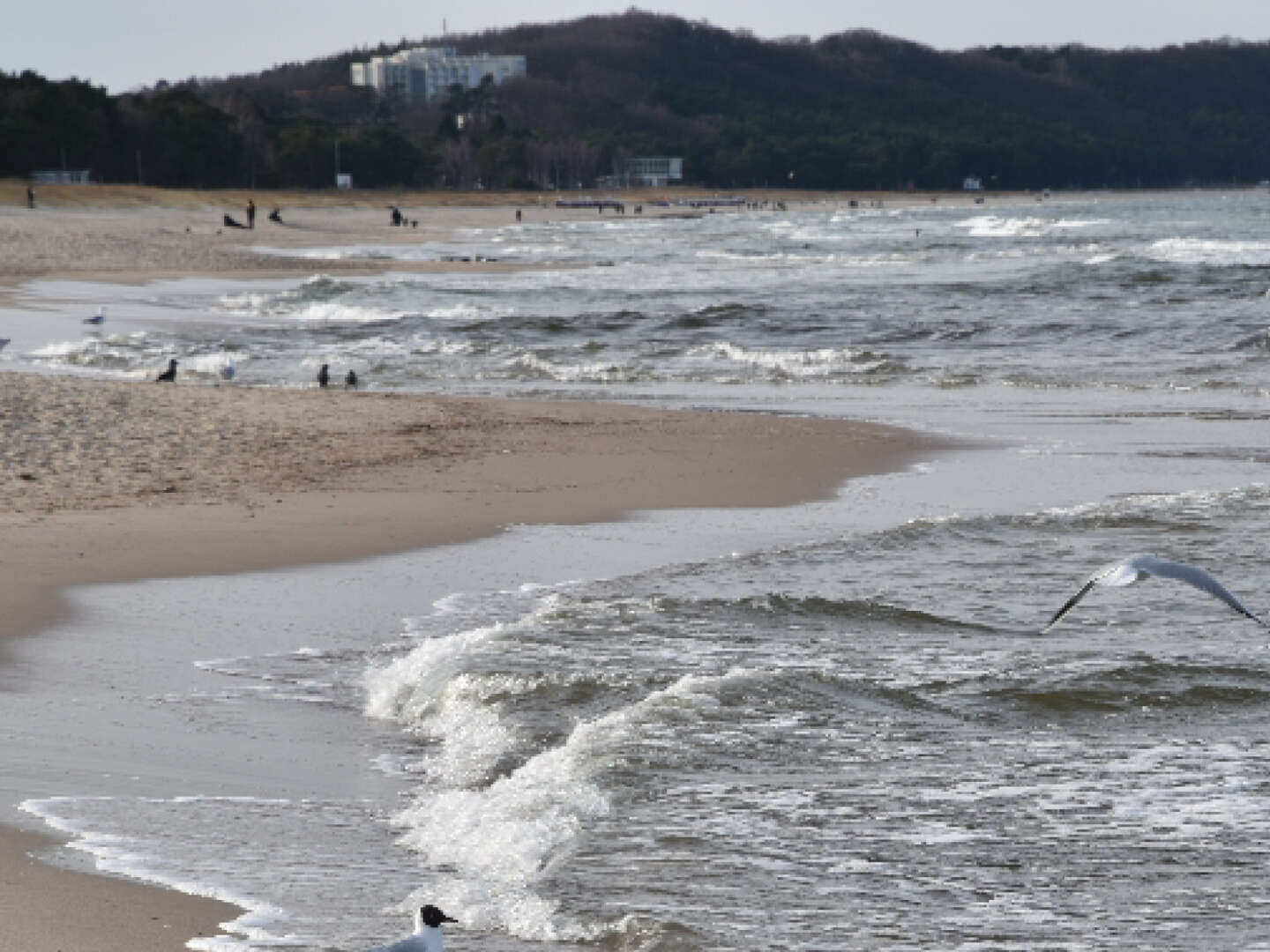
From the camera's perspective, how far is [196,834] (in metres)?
4.65

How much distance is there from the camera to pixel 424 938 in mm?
3584

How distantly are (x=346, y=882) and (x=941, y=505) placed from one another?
6.56 meters

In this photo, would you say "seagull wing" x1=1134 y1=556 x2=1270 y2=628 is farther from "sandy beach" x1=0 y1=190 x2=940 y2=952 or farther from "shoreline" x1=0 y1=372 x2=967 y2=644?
"shoreline" x1=0 y1=372 x2=967 y2=644

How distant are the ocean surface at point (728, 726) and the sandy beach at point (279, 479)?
9.7 inches

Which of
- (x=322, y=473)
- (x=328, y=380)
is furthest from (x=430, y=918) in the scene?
(x=328, y=380)

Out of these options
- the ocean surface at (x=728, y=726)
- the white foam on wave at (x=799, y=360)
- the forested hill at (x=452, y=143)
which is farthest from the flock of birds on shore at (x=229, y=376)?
the forested hill at (x=452, y=143)

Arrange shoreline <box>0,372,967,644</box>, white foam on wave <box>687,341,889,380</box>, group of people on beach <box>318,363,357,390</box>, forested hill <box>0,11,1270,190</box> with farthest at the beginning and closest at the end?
forested hill <box>0,11,1270,190</box>
white foam on wave <box>687,341,889,380</box>
group of people on beach <box>318,363,357,390</box>
shoreline <box>0,372,967,644</box>

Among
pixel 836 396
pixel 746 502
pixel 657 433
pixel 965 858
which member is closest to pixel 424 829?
pixel 965 858

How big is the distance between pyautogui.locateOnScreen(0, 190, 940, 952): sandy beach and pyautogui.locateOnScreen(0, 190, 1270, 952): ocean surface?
0.81ft

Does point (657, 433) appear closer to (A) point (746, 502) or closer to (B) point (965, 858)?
(A) point (746, 502)

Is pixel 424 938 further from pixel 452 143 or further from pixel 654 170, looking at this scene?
pixel 654 170

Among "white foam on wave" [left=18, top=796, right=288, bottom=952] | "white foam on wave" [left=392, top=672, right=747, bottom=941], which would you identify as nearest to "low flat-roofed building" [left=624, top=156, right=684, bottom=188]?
"white foam on wave" [left=392, top=672, right=747, bottom=941]

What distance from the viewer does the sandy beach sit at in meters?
4.35

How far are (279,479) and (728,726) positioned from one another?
550 cm
